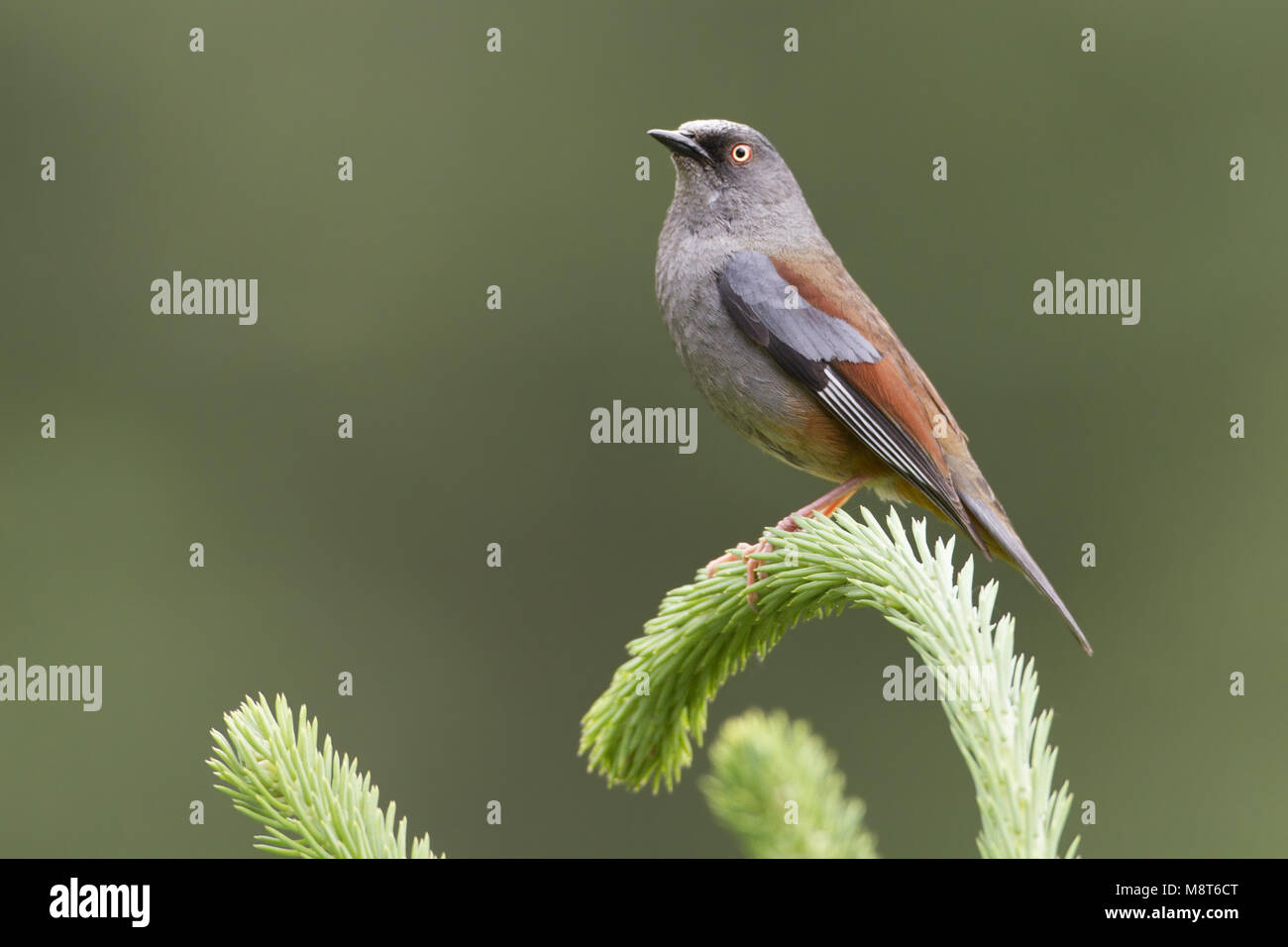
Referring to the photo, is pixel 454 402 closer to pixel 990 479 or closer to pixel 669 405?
pixel 669 405

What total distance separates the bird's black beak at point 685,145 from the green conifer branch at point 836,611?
2.36m

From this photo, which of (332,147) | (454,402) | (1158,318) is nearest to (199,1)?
(332,147)

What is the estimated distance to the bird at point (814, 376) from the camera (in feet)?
15.1

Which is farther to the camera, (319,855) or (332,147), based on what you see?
(332,147)

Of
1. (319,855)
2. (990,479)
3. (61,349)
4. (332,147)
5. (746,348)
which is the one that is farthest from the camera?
(332,147)

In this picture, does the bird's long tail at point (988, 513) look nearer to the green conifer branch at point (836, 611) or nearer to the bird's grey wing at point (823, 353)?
the bird's grey wing at point (823, 353)

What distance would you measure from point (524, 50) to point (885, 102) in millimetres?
2658

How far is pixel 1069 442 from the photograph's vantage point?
356 inches

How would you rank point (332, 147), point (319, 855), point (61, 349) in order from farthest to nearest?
point (332, 147) < point (61, 349) < point (319, 855)

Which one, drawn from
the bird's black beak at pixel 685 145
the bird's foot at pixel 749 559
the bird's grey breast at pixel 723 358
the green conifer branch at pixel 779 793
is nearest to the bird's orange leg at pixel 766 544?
the bird's foot at pixel 749 559

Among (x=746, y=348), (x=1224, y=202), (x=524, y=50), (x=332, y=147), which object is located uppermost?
(x=524, y=50)

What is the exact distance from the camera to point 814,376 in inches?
184

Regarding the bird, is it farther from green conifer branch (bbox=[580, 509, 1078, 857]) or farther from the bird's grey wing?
green conifer branch (bbox=[580, 509, 1078, 857])

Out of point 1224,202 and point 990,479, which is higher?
point 1224,202
